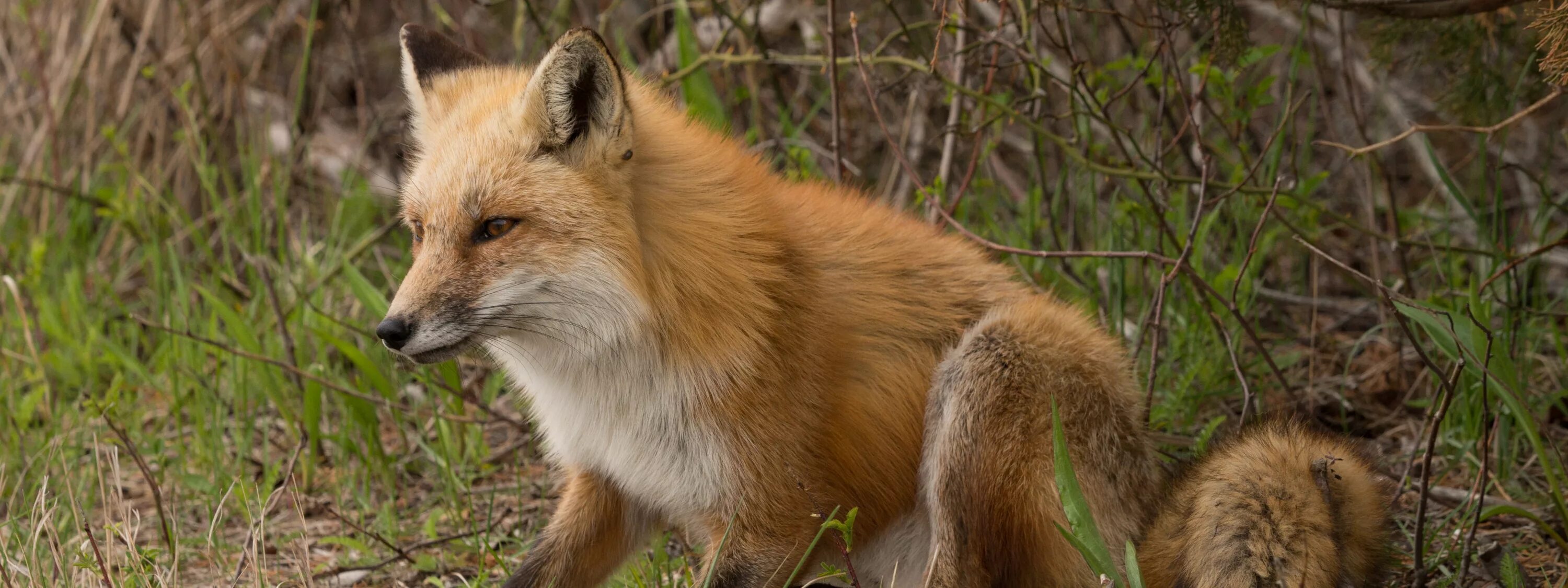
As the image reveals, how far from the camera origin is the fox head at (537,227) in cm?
314

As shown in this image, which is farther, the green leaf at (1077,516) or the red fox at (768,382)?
the red fox at (768,382)

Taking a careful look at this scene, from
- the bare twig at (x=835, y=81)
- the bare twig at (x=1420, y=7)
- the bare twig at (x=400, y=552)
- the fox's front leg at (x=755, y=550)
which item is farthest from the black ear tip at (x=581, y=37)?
the bare twig at (x=1420, y=7)

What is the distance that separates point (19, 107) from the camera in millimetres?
6980

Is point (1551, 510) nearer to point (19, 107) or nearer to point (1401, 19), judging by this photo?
point (1401, 19)

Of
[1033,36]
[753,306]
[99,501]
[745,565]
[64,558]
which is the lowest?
[99,501]

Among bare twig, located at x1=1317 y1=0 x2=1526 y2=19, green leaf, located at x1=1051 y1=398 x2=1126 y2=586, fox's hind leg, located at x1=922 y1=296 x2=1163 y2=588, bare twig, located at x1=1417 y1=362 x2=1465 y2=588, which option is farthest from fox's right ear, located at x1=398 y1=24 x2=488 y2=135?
bare twig, located at x1=1417 y1=362 x2=1465 y2=588

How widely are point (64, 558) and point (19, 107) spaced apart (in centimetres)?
443

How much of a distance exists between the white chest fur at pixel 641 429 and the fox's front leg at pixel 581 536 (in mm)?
211

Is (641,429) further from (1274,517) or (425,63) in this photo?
(1274,517)

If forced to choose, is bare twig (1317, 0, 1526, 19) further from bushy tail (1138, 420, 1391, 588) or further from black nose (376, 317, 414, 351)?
black nose (376, 317, 414, 351)

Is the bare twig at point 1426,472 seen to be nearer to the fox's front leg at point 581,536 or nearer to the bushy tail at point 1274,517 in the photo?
the bushy tail at point 1274,517

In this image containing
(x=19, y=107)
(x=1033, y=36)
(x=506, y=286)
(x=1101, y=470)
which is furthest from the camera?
(x=19, y=107)

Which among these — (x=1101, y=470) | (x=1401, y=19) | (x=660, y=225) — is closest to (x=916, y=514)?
(x=1101, y=470)

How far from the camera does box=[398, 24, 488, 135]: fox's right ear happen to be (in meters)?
3.73
